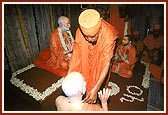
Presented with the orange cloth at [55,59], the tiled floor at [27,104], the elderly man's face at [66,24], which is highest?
the elderly man's face at [66,24]

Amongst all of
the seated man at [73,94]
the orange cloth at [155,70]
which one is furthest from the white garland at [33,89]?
the orange cloth at [155,70]

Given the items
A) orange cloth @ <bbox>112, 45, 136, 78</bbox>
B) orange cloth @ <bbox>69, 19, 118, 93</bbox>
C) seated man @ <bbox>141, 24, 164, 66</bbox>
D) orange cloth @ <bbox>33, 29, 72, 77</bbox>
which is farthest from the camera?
seated man @ <bbox>141, 24, 164, 66</bbox>

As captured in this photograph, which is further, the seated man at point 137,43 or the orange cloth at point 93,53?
the seated man at point 137,43

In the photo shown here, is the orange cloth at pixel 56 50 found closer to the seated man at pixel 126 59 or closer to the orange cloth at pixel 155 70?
the seated man at pixel 126 59

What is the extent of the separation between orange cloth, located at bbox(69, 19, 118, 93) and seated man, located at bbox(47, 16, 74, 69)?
147cm

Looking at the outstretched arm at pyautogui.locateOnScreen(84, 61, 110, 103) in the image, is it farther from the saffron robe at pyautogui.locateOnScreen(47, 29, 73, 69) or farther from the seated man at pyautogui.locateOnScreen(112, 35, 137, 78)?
the saffron robe at pyautogui.locateOnScreen(47, 29, 73, 69)

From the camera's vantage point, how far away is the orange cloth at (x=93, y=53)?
4145 millimetres

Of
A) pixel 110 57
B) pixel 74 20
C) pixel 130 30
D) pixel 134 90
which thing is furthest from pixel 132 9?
pixel 110 57

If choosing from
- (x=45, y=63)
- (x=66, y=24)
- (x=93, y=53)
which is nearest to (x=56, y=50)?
(x=45, y=63)

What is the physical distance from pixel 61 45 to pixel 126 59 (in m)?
1.79

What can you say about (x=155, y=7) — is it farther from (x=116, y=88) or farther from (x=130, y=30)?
(x=116, y=88)

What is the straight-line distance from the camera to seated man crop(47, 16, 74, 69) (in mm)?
6012

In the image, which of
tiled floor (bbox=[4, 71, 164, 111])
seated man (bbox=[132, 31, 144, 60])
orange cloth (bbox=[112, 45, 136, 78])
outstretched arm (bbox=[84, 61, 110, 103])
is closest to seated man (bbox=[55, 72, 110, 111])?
outstretched arm (bbox=[84, 61, 110, 103])

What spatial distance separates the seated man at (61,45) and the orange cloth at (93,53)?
1472 millimetres
